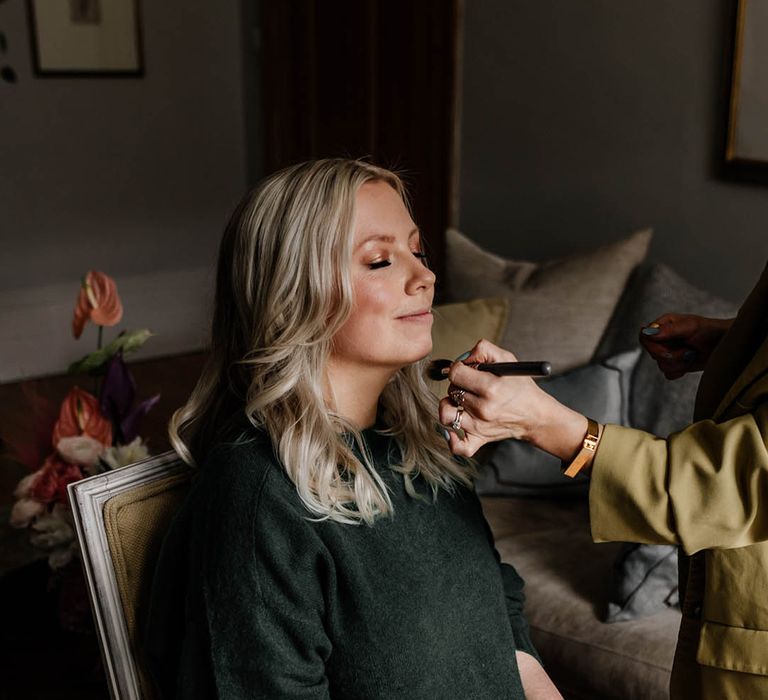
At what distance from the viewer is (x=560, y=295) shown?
2.41m

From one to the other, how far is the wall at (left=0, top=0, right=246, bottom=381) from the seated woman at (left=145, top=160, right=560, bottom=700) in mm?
3481

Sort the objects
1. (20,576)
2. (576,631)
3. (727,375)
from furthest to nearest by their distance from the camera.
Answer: (20,576), (576,631), (727,375)

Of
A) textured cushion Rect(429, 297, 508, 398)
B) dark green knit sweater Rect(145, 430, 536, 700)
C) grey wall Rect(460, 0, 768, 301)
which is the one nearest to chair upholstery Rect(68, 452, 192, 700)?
dark green knit sweater Rect(145, 430, 536, 700)

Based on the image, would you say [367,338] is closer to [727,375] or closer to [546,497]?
[727,375]

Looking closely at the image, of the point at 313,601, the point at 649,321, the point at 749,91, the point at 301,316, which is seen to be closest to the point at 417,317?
the point at 301,316

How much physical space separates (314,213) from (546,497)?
123 cm

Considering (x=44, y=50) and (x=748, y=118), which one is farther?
(x=44, y=50)

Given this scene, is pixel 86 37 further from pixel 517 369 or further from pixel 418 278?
pixel 517 369

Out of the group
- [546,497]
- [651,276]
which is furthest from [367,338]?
[651,276]

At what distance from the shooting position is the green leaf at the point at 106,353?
177 cm

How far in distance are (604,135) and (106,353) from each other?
1.74 meters

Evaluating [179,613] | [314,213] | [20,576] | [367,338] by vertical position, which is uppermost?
[314,213]

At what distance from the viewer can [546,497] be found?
221 cm

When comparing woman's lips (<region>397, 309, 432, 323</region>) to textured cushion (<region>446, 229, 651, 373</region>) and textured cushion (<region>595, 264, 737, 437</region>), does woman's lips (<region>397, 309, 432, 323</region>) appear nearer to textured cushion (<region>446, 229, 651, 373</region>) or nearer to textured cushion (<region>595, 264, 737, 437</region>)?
textured cushion (<region>595, 264, 737, 437</region>)
